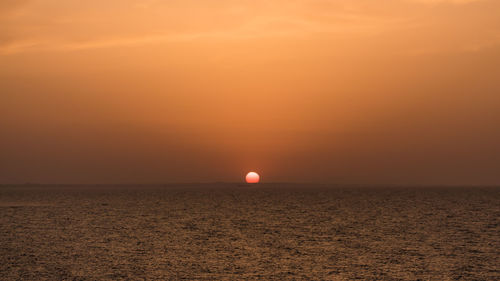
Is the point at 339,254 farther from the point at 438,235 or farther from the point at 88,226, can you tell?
the point at 88,226

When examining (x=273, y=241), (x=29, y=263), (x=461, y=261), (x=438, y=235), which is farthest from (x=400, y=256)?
(x=29, y=263)

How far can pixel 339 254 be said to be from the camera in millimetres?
29594

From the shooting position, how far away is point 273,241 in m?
35.2

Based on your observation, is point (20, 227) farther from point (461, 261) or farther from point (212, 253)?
point (461, 261)

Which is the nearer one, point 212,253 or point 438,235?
point 212,253

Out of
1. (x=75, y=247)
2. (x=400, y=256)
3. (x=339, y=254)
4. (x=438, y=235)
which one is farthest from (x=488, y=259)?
(x=75, y=247)

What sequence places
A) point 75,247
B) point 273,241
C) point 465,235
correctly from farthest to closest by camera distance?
point 465,235 → point 273,241 → point 75,247

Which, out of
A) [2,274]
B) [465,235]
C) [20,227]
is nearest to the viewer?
[2,274]

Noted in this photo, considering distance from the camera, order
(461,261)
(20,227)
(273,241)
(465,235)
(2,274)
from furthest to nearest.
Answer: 1. (20,227)
2. (465,235)
3. (273,241)
4. (461,261)
5. (2,274)

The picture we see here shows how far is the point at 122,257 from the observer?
28172 millimetres

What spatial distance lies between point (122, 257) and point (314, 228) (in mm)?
20081

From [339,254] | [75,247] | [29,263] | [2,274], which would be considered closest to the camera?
[2,274]

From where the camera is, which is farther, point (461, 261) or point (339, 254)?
point (339, 254)

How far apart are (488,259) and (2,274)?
23017 millimetres
